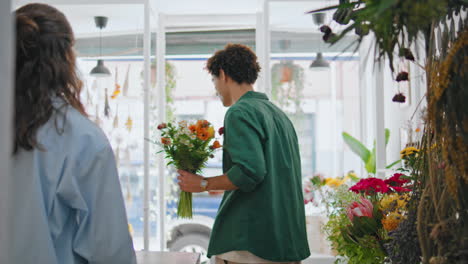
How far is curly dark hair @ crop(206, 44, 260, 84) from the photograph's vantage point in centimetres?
217

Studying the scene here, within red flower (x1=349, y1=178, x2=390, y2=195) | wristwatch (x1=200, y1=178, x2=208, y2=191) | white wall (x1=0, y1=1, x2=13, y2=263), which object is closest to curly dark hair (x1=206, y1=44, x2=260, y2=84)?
wristwatch (x1=200, y1=178, x2=208, y2=191)

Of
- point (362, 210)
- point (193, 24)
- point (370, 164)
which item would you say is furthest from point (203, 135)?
point (370, 164)

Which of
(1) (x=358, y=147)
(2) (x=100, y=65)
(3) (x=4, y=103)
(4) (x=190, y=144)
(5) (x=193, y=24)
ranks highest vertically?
(5) (x=193, y=24)

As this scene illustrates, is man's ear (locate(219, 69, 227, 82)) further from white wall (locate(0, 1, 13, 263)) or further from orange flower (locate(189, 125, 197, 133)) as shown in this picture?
white wall (locate(0, 1, 13, 263))

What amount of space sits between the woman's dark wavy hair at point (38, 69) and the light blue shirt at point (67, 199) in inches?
1.3

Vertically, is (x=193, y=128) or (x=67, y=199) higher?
(x=193, y=128)

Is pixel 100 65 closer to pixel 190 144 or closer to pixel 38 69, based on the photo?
pixel 190 144

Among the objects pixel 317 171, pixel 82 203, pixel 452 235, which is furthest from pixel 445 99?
pixel 317 171

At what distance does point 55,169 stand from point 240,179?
80 cm

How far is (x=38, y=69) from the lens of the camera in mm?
1256

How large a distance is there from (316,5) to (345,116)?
145 cm

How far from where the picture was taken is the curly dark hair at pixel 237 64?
2.17 meters

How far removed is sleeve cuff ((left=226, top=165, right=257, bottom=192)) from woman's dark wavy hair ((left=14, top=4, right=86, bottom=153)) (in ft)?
2.39

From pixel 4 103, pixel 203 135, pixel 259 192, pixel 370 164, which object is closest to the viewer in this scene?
pixel 4 103
